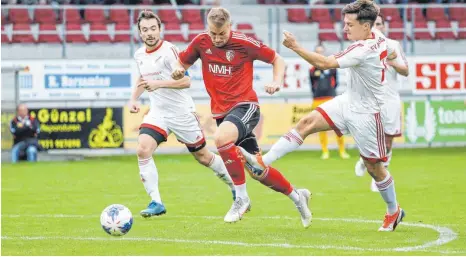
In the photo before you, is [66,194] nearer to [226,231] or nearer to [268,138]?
[226,231]

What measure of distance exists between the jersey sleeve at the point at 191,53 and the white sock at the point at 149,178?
1289 mm

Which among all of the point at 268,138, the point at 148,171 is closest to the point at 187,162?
the point at 268,138

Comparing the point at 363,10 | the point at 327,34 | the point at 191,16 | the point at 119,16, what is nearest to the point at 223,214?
the point at 363,10

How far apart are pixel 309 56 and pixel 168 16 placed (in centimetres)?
1909

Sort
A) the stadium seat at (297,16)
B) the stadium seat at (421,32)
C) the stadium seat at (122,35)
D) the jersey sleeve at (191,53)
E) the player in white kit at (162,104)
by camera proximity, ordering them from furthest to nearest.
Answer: the stadium seat at (297,16) → the stadium seat at (421,32) → the stadium seat at (122,35) → the player in white kit at (162,104) → the jersey sleeve at (191,53)

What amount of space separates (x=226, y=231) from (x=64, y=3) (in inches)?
766

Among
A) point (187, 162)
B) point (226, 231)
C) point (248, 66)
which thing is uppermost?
point (248, 66)

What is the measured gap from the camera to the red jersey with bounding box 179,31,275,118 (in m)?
10.7

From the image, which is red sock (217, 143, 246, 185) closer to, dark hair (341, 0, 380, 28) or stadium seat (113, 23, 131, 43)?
dark hair (341, 0, 380, 28)

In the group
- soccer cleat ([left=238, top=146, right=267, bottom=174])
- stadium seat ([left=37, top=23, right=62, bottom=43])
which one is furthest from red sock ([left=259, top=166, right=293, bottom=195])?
stadium seat ([left=37, top=23, right=62, bottom=43])

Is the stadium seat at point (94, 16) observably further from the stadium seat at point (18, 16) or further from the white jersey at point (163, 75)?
the white jersey at point (163, 75)

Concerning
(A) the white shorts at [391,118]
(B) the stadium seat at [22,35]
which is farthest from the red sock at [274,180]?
(B) the stadium seat at [22,35]

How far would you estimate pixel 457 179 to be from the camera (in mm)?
16922

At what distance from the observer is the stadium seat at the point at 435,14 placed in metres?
29.1
